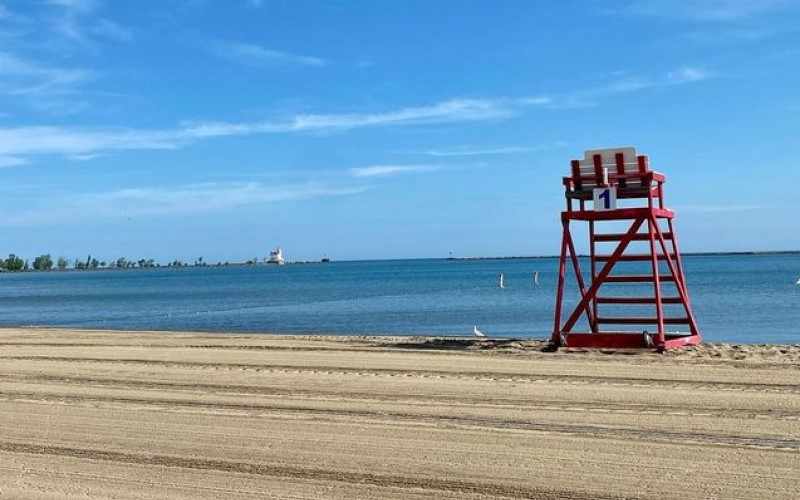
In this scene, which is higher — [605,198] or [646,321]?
[605,198]

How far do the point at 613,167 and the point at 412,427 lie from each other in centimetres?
710

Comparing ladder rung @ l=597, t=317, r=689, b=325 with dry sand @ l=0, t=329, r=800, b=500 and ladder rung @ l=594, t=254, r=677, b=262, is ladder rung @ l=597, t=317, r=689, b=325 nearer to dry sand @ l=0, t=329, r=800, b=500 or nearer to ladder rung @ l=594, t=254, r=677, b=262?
ladder rung @ l=594, t=254, r=677, b=262

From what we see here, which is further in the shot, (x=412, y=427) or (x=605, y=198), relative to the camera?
(x=605, y=198)

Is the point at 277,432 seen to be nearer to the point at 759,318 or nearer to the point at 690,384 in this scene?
the point at 690,384

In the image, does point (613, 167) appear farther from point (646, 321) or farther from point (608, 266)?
point (646, 321)

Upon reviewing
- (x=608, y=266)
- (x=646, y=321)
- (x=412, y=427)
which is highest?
(x=608, y=266)

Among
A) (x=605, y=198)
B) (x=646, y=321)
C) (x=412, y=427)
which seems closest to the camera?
(x=412, y=427)

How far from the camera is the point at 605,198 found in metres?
12.8

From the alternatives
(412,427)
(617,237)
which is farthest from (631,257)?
(412,427)

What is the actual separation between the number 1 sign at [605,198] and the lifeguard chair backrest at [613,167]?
0.22m

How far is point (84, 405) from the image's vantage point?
891 centimetres

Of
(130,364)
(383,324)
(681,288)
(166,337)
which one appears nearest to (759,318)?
(383,324)

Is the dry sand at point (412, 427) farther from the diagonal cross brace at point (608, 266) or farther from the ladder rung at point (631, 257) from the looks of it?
the ladder rung at point (631, 257)

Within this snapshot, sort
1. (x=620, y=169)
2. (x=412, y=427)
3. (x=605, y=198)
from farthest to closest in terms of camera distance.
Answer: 1. (x=620, y=169)
2. (x=605, y=198)
3. (x=412, y=427)
